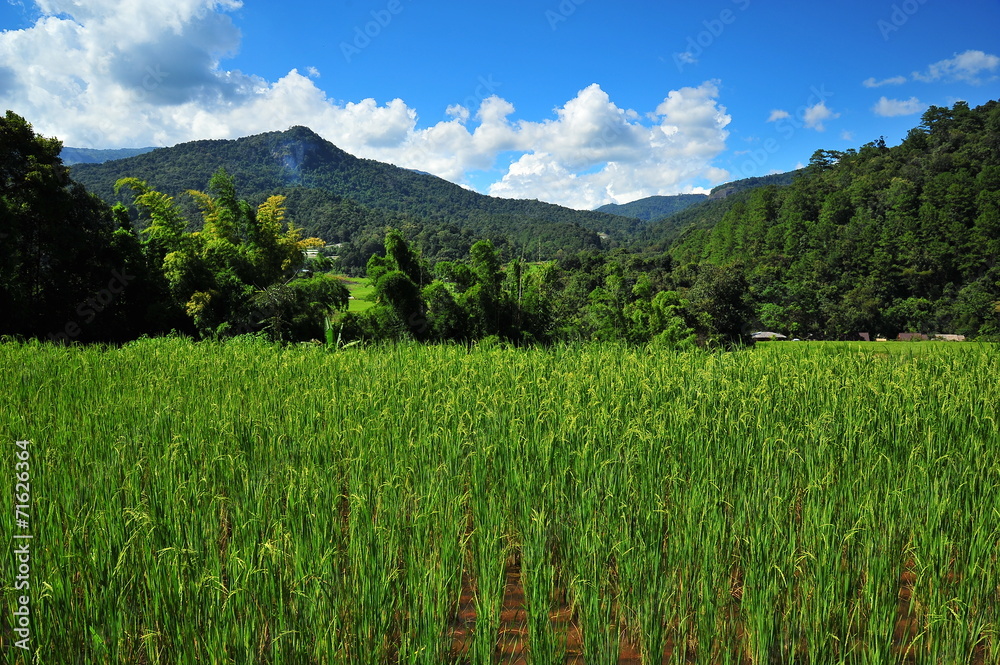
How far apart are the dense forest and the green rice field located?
6157 millimetres

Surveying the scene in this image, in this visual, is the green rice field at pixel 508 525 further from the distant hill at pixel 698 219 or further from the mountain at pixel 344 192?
the distant hill at pixel 698 219

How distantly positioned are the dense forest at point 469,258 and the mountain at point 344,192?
1.53ft

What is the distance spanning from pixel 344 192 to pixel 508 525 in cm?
7913

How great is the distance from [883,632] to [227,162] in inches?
3048

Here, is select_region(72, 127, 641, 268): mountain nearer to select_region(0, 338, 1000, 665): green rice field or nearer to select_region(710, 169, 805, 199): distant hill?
select_region(0, 338, 1000, 665): green rice field

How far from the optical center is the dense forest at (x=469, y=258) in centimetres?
1257

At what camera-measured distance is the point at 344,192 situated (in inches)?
2992

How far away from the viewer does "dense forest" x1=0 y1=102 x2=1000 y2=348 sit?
41.2 ft

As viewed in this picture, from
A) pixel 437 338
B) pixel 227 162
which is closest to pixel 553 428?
pixel 437 338

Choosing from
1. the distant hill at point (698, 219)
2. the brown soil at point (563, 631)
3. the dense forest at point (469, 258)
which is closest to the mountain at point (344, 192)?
the dense forest at point (469, 258)

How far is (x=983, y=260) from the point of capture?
4534 centimetres

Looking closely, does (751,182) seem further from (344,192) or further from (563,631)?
(563,631)

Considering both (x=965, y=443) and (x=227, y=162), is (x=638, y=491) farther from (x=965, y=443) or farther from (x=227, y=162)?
(x=227, y=162)

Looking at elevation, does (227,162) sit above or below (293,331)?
above
